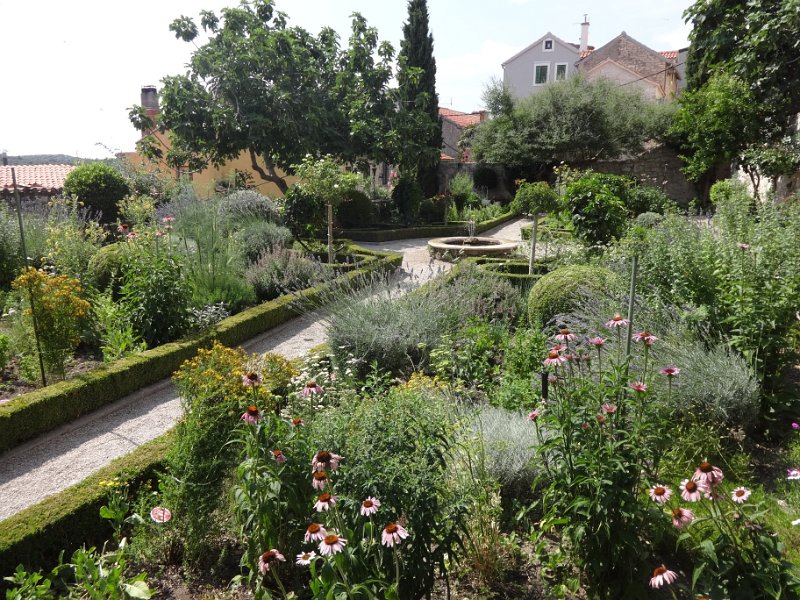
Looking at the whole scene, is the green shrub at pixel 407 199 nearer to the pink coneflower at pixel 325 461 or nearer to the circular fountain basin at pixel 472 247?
the circular fountain basin at pixel 472 247

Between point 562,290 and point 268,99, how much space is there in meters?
13.7

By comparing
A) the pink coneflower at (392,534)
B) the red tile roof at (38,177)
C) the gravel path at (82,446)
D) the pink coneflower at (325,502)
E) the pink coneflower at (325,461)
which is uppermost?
the red tile roof at (38,177)

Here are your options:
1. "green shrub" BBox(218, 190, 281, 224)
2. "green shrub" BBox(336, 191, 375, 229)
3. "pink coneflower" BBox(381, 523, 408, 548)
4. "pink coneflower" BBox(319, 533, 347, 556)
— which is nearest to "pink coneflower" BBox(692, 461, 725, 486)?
"pink coneflower" BBox(381, 523, 408, 548)

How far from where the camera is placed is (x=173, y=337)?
6219 millimetres

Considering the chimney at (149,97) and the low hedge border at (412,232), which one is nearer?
the low hedge border at (412,232)

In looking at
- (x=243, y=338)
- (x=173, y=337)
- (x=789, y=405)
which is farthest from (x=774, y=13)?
(x=173, y=337)

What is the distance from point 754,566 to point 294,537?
1.83m

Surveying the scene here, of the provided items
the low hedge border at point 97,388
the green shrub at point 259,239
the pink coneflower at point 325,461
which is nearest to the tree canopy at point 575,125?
the green shrub at point 259,239

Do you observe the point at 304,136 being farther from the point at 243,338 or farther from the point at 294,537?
the point at 294,537

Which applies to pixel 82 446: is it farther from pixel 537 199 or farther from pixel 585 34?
pixel 585 34

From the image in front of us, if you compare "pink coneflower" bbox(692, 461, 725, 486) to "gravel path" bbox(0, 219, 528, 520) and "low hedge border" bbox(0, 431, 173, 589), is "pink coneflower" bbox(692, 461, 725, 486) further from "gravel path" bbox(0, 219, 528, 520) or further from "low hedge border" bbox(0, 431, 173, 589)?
"gravel path" bbox(0, 219, 528, 520)

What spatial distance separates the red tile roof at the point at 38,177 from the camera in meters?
17.1

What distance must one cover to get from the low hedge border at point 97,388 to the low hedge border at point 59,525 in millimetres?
1337

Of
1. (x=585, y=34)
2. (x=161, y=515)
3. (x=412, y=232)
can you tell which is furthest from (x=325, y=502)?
(x=585, y=34)
